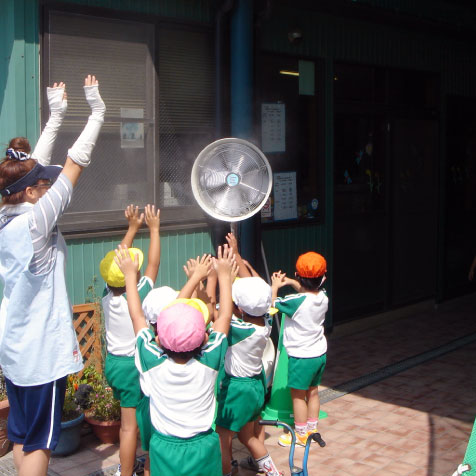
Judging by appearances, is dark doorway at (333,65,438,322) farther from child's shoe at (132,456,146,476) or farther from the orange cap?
child's shoe at (132,456,146,476)

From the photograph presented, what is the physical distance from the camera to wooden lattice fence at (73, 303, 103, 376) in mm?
5906

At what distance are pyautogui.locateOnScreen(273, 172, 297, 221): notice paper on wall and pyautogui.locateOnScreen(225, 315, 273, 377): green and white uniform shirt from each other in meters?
3.30

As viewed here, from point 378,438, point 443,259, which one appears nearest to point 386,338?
point 443,259

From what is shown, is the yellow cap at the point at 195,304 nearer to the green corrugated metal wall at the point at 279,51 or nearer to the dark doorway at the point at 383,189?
the green corrugated metal wall at the point at 279,51

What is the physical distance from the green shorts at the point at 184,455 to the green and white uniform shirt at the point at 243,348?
32.6 inches

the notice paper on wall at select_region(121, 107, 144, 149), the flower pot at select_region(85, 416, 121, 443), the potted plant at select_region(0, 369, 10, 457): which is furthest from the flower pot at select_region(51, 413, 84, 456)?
the notice paper on wall at select_region(121, 107, 144, 149)

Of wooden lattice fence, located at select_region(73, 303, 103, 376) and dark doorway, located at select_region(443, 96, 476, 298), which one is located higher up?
dark doorway, located at select_region(443, 96, 476, 298)

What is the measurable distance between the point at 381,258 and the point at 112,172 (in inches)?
162

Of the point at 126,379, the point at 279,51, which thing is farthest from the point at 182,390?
the point at 279,51

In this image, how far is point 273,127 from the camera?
24.9 feet

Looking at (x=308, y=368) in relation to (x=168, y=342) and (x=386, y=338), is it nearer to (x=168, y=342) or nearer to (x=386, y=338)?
(x=168, y=342)

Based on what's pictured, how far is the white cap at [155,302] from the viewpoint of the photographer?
13.4 feet

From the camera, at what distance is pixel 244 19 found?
660cm

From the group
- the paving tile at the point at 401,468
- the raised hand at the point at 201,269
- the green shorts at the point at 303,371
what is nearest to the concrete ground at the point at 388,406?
the paving tile at the point at 401,468
